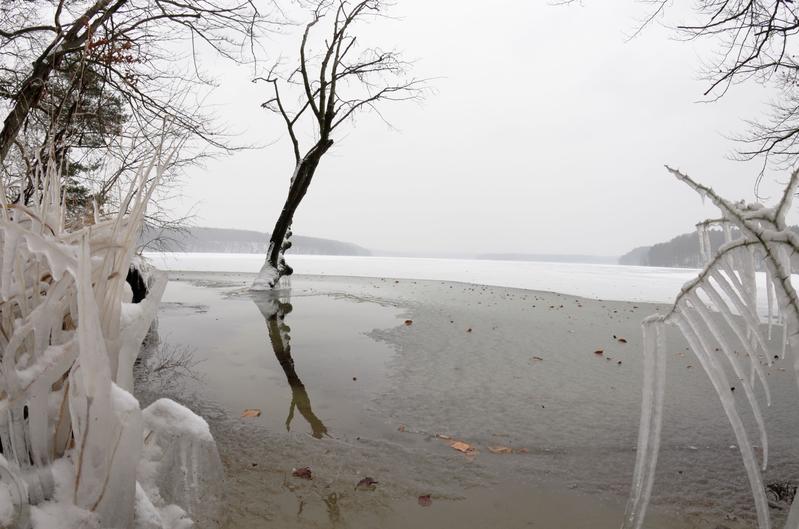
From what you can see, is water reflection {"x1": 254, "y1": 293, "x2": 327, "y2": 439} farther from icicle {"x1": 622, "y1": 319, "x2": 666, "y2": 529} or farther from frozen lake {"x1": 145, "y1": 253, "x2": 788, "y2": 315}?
icicle {"x1": 622, "y1": 319, "x2": 666, "y2": 529}

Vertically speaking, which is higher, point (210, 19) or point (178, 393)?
point (210, 19)

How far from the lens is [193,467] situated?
49.8 inches

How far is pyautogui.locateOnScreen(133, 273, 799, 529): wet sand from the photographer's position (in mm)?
2516

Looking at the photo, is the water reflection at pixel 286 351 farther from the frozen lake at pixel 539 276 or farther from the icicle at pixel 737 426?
the icicle at pixel 737 426

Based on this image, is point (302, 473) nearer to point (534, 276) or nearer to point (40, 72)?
point (40, 72)

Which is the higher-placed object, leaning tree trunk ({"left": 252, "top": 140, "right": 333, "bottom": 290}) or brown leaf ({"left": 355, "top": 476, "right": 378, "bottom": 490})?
leaning tree trunk ({"left": 252, "top": 140, "right": 333, "bottom": 290})

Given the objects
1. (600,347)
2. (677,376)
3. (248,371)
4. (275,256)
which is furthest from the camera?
(275,256)

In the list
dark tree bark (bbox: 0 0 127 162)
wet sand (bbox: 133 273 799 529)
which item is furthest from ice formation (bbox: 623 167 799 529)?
dark tree bark (bbox: 0 0 127 162)

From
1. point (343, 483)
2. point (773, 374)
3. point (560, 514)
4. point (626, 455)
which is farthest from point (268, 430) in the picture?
point (773, 374)

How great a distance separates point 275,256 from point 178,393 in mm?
9841

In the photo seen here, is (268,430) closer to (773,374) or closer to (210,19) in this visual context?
(210,19)

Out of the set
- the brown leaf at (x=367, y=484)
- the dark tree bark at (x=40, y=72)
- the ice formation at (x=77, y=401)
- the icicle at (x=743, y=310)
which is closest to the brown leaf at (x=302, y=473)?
the brown leaf at (x=367, y=484)

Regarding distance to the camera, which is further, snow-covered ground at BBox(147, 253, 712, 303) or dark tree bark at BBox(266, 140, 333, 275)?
snow-covered ground at BBox(147, 253, 712, 303)

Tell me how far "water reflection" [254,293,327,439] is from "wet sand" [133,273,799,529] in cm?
3
